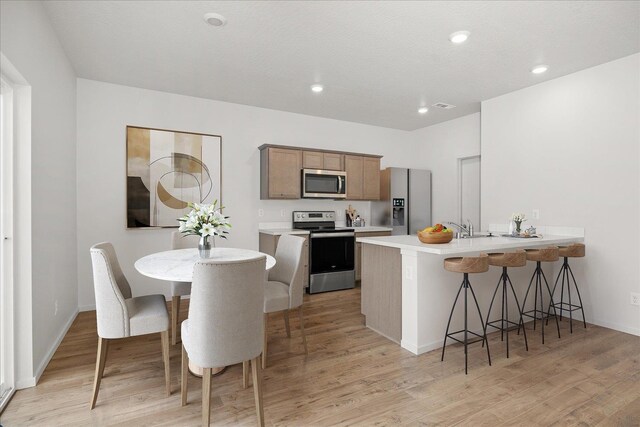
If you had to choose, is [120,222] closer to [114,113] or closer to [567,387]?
[114,113]

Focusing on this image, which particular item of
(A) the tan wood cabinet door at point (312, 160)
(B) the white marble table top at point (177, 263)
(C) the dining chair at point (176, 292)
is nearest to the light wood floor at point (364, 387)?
(C) the dining chair at point (176, 292)

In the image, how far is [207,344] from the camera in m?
1.66

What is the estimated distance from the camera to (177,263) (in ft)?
7.68

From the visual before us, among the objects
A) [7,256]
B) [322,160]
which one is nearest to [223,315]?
[7,256]

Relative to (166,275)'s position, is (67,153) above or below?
above

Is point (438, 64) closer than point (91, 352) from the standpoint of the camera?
No

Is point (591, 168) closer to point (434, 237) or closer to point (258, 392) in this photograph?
point (434, 237)

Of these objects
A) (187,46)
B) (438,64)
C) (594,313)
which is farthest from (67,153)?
(594,313)

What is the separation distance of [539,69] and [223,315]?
3.88m

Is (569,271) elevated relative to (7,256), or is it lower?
lower

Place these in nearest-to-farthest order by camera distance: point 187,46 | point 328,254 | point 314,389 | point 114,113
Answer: point 314,389 → point 187,46 → point 114,113 → point 328,254

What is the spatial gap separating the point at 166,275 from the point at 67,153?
2298mm

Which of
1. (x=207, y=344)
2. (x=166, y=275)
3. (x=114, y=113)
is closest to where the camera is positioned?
(x=207, y=344)

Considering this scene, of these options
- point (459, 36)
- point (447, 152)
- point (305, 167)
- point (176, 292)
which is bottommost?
point (176, 292)
